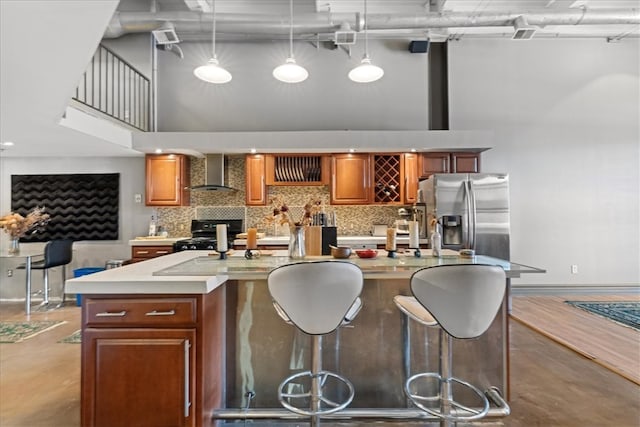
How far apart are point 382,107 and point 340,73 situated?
899 mm

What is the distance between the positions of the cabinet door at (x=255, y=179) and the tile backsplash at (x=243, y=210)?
354 mm

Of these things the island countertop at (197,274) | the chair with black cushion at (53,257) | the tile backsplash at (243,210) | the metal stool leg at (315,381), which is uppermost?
the tile backsplash at (243,210)

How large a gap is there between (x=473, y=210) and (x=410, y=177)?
3.23 feet

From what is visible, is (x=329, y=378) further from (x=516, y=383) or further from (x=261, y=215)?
(x=261, y=215)

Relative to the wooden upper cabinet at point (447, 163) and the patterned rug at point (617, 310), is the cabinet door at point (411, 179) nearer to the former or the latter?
the wooden upper cabinet at point (447, 163)

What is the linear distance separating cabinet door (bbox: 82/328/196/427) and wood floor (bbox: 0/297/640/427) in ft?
2.29

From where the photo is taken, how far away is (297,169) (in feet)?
16.0

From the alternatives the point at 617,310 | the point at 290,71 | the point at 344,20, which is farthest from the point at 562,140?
the point at 290,71

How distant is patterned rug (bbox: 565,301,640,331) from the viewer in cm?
373

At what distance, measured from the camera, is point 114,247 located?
5.06 m

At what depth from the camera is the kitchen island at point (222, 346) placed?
159cm

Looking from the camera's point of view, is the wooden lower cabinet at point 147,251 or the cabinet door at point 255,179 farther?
the cabinet door at point 255,179

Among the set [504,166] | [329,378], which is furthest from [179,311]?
[504,166]

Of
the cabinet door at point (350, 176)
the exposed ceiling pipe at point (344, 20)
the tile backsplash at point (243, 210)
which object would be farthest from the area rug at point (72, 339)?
the exposed ceiling pipe at point (344, 20)
